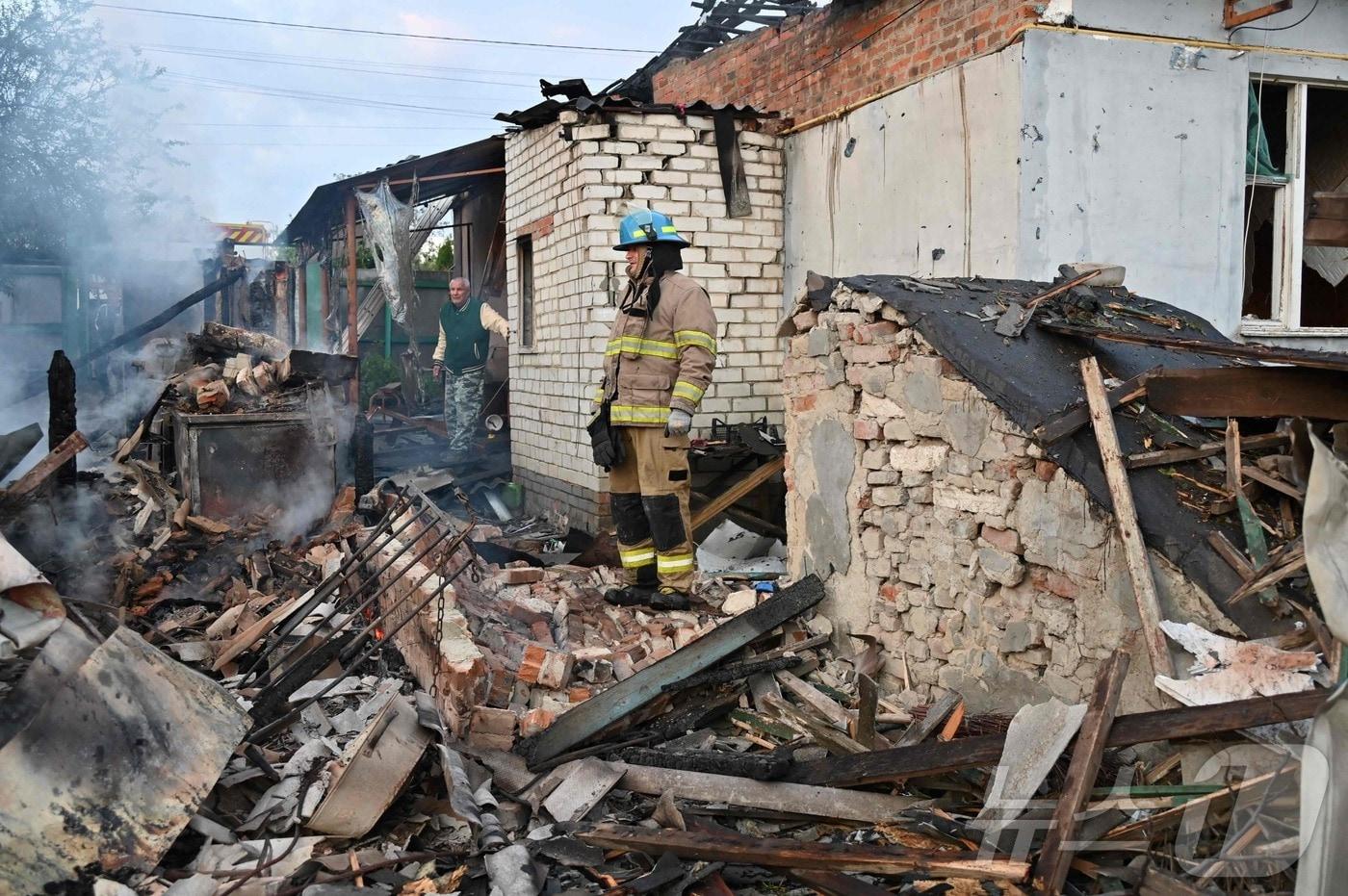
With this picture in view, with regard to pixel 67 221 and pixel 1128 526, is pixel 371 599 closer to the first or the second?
pixel 1128 526

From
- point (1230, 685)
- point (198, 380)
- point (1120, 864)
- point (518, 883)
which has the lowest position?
point (518, 883)

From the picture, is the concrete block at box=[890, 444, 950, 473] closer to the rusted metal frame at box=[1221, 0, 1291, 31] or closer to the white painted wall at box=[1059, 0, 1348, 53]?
the white painted wall at box=[1059, 0, 1348, 53]

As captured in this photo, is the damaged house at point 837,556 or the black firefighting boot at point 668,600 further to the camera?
Answer: the black firefighting boot at point 668,600

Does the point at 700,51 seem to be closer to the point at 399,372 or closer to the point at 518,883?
the point at 399,372

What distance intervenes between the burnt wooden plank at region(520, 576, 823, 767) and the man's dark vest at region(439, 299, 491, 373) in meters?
6.54

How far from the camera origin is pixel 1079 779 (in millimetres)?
2859

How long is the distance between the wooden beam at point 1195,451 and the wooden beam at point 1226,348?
274 millimetres

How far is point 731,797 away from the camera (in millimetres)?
3656

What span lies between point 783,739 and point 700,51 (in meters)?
8.97

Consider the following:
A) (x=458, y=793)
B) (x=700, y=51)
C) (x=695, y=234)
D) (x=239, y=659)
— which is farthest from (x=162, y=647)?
(x=700, y=51)

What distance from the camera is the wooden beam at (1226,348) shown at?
2.99 m

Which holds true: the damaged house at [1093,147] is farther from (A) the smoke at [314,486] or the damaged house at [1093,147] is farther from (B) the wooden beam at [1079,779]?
(A) the smoke at [314,486]

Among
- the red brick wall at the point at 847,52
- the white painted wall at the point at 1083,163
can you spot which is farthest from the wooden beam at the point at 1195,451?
the red brick wall at the point at 847,52

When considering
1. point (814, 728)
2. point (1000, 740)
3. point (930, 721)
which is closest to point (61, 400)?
point (814, 728)
